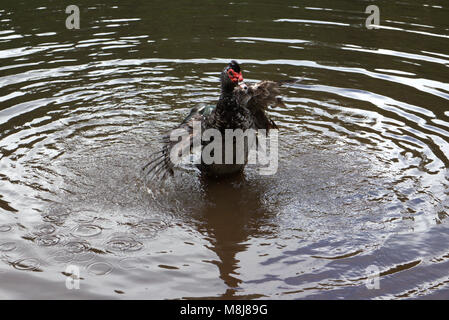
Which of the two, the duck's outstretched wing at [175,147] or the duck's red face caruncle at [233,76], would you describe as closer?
the duck's outstretched wing at [175,147]

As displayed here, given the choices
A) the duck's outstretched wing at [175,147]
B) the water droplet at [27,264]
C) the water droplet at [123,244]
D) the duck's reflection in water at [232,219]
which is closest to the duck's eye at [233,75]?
the duck's outstretched wing at [175,147]

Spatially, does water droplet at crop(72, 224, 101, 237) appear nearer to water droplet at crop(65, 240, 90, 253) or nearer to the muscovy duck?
water droplet at crop(65, 240, 90, 253)

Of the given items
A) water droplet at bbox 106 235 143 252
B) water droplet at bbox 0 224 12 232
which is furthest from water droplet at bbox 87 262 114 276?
water droplet at bbox 0 224 12 232

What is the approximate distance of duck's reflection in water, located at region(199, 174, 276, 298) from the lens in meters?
5.43

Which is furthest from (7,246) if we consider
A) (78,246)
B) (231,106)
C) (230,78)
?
(230,78)

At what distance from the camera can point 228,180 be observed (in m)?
7.08

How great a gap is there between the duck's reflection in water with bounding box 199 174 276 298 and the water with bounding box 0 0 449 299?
2 cm

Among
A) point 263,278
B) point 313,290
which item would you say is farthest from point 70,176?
point 313,290

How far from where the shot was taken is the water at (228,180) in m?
5.25

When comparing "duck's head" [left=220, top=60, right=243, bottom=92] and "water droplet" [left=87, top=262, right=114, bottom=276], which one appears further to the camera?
"duck's head" [left=220, top=60, right=243, bottom=92]

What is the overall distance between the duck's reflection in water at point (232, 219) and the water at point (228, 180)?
0.02 metres

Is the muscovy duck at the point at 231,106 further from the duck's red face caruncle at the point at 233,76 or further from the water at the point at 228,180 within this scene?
the water at the point at 228,180
